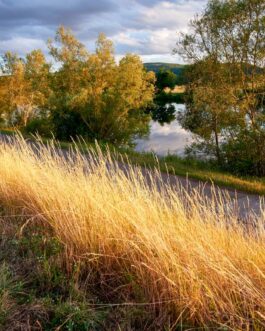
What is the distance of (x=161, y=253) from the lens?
10.5ft

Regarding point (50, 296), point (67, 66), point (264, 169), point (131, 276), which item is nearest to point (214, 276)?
point (131, 276)

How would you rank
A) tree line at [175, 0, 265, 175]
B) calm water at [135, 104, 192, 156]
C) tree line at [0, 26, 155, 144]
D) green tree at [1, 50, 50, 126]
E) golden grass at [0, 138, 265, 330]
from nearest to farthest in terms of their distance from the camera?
golden grass at [0, 138, 265, 330] → tree line at [175, 0, 265, 175] → calm water at [135, 104, 192, 156] → tree line at [0, 26, 155, 144] → green tree at [1, 50, 50, 126]

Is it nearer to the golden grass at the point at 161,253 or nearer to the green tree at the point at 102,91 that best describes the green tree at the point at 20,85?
the green tree at the point at 102,91

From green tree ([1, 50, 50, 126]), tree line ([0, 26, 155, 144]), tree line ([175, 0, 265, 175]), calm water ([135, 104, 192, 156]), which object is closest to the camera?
tree line ([175, 0, 265, 175])

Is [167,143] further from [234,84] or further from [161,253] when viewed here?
[161,253]

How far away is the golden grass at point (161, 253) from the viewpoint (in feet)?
9.24

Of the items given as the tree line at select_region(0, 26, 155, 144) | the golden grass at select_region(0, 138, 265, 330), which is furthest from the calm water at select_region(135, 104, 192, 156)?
the golden grass at select_region(0, 138, 265, 330)

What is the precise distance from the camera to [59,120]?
24938mm

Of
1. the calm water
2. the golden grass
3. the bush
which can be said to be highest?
the golden grass

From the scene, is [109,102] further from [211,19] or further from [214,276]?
[214,276]

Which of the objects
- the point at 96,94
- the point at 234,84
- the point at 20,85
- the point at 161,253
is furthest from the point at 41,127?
the point at 161,253

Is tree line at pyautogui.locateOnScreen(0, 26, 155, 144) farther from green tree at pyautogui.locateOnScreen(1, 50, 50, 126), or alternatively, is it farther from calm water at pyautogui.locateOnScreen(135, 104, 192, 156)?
green tree at pyautogui.locateOnScreen(1, 50, 50, 126)

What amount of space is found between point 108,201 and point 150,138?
24801mm

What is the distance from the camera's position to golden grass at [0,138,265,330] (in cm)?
282
